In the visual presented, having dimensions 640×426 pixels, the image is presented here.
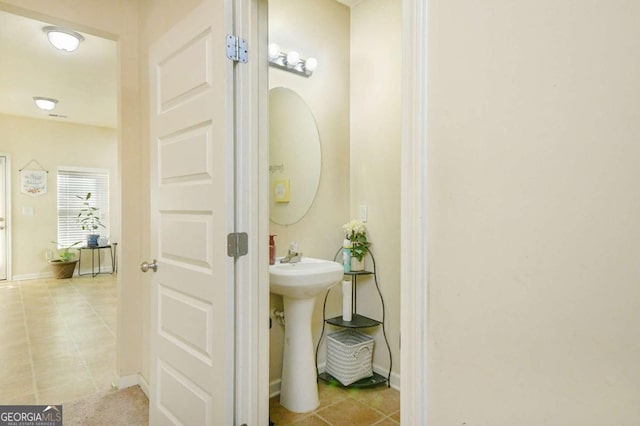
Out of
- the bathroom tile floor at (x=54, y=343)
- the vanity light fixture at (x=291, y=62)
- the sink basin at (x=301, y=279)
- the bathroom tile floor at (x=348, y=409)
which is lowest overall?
the bathroom tile floor at (x=54, y=343)

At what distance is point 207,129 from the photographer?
1481 millimetres

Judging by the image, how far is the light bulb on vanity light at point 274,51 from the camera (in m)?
2.27

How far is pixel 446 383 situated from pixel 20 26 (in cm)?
401

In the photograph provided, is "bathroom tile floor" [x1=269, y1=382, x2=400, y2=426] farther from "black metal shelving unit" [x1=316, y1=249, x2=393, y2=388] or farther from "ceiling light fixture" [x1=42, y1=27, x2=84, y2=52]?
"ceiling light fixture" [x1=42, y1=27, x2=84, y2=52]

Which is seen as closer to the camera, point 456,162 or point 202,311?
point 456,162

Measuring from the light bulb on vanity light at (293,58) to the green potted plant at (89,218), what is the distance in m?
5.79

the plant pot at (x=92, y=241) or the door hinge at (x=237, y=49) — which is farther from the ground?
the door hinge at (x=237, y=49)

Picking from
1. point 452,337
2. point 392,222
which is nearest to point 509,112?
point 452,337

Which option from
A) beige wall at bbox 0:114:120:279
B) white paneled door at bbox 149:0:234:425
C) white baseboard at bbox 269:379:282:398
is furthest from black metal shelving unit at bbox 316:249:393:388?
beige wall at bbox 0:114:120:279

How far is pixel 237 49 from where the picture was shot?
1.44 meters

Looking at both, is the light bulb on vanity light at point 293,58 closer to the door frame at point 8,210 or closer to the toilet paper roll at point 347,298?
the toilet paper roll at point 347,298

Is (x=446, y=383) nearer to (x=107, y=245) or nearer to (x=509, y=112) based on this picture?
(x=509, y=112)

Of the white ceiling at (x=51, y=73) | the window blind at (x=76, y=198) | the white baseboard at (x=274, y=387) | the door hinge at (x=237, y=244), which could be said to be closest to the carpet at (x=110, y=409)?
the white baseboard at (x=274, y=387)

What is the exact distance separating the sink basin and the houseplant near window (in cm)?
41
